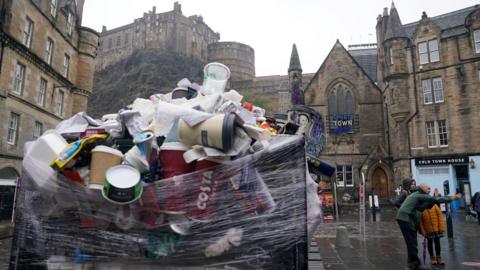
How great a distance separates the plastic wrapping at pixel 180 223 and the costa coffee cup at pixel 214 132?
0.57ft

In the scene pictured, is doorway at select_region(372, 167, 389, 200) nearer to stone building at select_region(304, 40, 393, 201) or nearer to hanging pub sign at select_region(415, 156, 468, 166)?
stone building at select_region(304, 40, 393, 201)

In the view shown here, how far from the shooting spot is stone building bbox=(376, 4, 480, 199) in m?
24.5

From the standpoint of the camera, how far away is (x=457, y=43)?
25.5 metres

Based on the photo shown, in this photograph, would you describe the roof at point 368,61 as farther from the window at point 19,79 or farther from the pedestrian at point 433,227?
the pedestrian at point 433,227

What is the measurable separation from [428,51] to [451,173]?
9.49 m

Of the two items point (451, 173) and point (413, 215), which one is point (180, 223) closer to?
point (413, 215)

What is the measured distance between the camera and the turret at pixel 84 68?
26.1 meters

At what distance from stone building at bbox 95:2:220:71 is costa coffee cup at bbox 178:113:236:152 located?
7089 centimetres

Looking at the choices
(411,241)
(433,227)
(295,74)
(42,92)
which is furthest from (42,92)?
(433,227)

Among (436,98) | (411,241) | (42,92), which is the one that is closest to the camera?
(411,241)

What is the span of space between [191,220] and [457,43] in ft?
95.7

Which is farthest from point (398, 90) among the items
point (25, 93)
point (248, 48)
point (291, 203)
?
point (248, 48)

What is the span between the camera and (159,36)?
70.8 metres

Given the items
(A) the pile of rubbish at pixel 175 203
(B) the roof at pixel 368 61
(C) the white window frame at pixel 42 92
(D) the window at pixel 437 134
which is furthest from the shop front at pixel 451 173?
(C) the white window frame at pixel 42 92
